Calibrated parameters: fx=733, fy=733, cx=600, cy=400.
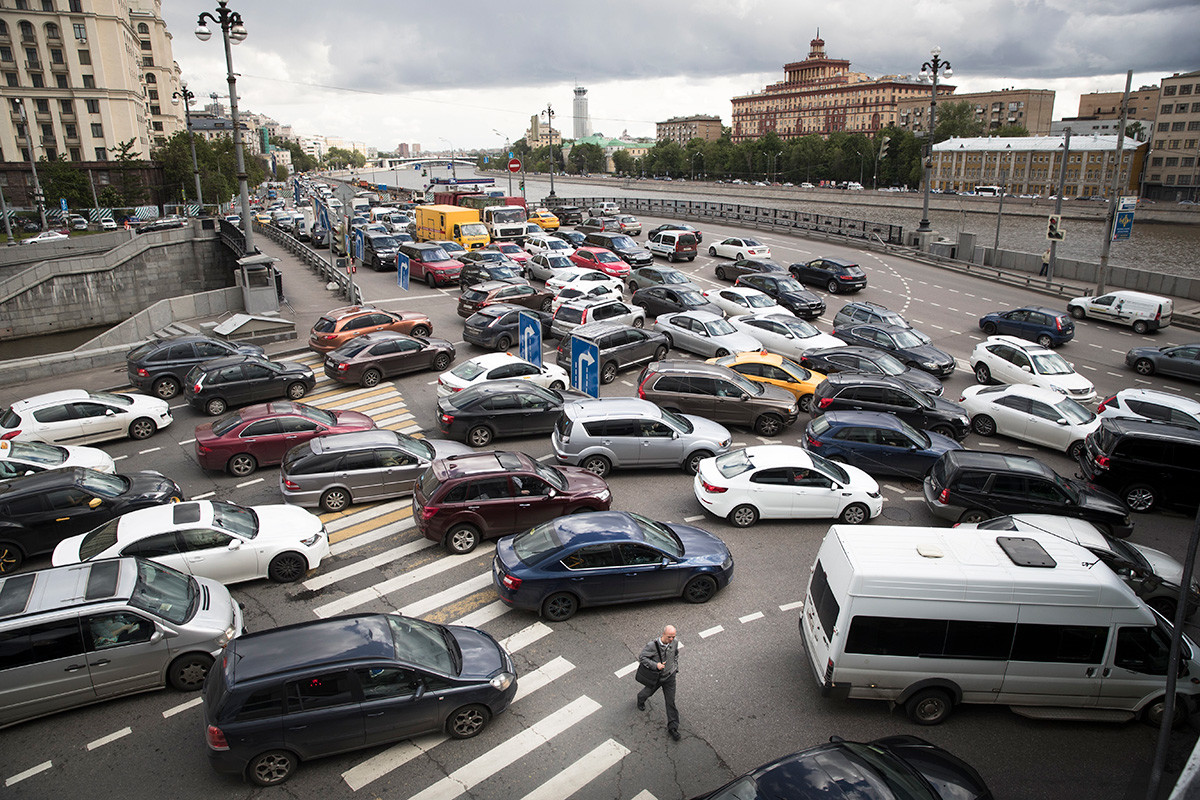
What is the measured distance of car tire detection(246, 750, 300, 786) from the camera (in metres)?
7.24

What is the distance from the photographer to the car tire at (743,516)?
1314cm

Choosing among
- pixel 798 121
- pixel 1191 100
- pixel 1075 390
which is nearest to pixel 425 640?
pixel 1075 390

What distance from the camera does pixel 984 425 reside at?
1788 cm

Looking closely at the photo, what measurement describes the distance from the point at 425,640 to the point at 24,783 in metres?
4.14

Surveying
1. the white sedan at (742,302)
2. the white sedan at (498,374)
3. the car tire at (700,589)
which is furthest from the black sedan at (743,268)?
the car tire at (700,589)

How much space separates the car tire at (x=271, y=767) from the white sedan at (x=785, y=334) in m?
18.0

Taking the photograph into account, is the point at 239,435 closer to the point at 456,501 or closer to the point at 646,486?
the point at 456,501

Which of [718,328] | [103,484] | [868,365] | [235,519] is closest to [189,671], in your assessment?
[235,519]

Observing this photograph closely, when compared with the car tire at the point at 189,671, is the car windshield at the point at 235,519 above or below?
above

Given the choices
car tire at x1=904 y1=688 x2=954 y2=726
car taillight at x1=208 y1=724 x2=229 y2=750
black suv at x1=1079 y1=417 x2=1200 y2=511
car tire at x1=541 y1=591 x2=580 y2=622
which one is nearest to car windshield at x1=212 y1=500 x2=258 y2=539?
car taillight at x1=208 y1=724 x2=229 y2=750

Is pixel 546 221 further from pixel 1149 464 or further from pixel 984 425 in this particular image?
pixel 1149 464

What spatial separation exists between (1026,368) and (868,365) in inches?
183

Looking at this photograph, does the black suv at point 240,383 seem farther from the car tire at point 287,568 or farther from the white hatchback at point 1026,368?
the white hatchback at point 1026,368

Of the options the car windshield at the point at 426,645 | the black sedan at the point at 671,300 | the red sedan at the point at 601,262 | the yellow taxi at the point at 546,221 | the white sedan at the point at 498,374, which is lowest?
the car windshield at the point at 426,645
